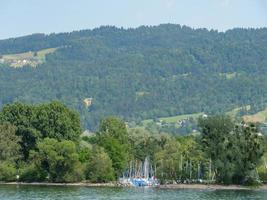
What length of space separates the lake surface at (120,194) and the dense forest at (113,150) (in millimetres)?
7329

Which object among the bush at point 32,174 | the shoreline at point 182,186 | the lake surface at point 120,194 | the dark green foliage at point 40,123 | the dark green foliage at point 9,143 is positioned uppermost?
the dark green foliage at point 40,123

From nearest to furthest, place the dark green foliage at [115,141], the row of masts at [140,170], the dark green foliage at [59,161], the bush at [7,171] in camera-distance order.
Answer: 1. the dark green foliage at [59,161]
2. the bush at [7,171]
3. the dark green foliage at [115,141]
4. the row of masts at [140,170]

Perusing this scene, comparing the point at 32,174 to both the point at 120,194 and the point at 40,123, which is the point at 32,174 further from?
the point at 120,194

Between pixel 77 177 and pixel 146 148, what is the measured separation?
17090mm

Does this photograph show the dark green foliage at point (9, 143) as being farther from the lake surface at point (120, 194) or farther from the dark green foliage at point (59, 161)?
the lake surface at point (120, 194)

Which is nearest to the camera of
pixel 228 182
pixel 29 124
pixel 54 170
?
pixel 228 182

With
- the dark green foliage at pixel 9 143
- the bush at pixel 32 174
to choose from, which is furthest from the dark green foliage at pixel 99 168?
the dark green foliage at pixel 9 143

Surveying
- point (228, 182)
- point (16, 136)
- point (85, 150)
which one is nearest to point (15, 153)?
point (16, 136)

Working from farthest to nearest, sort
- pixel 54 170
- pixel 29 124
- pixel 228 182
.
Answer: pixel 29 124
pixel 54 170
pixel 228 182

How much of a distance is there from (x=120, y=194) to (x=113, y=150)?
28.2 m

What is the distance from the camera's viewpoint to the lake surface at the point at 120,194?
91.1m

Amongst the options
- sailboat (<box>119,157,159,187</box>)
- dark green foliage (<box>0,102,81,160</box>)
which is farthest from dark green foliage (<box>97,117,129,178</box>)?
dark green foliage (<box>0,102,81,160</box>)

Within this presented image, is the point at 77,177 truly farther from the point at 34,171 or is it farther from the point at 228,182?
the point at 228,182

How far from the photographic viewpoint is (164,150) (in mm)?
125625
